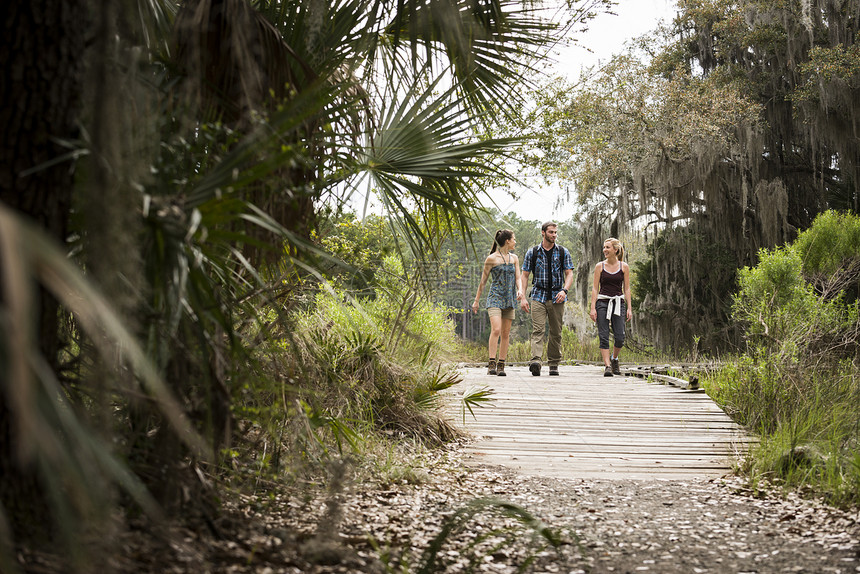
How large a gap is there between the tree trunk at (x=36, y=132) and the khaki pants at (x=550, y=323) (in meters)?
6.93

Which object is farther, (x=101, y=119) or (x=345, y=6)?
(x=345, y=6)

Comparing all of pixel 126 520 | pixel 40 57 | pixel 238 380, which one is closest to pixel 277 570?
pixel 126 520

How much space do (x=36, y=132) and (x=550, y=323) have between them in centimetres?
739

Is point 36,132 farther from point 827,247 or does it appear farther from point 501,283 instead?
point 827,247

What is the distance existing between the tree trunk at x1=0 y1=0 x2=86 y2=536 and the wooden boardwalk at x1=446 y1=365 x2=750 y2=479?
11.2 feet

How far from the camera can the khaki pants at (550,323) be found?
859 centimetres

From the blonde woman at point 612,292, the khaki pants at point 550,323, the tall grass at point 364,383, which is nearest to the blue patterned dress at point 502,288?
the khaki pants at point 550,323

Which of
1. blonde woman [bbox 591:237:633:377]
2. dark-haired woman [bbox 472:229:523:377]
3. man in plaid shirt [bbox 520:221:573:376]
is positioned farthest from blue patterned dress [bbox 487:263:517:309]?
blonde woman [bbox 591:237:633:377]

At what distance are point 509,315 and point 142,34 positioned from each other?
5.73 meters

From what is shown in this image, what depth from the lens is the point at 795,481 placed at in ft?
13.9

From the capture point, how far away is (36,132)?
1.99 metres

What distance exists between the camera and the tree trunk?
193 cm

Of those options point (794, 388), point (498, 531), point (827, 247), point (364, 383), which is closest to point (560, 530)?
point (498, 531)

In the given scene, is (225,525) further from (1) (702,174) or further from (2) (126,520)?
(1) (702,174)
